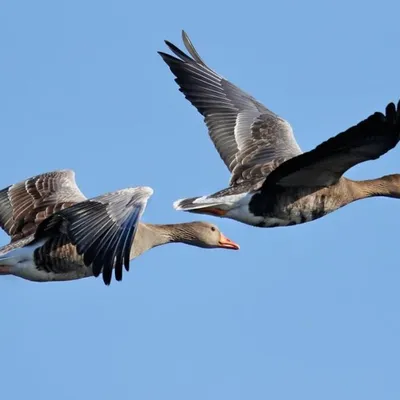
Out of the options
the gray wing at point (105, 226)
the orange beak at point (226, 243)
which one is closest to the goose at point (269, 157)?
the orange beak at point (226, 243)

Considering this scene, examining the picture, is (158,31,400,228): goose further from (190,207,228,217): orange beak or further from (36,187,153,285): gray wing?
(36,187,153,285): gray wing

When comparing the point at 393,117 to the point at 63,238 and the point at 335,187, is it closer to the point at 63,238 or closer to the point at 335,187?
the point at 335,187

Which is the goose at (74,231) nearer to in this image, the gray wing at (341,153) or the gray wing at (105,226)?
the gray wing at (105,226)

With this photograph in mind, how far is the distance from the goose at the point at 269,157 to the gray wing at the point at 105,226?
1435mm

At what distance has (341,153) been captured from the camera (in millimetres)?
16359

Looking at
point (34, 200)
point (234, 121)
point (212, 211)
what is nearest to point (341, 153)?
point (212, 211)

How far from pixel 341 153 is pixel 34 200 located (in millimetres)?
4300

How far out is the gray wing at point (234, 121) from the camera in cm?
1892

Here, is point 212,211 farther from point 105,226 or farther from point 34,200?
point 34,200

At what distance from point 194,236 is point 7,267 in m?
2.91

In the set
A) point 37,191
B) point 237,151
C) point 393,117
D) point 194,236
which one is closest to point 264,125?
point 237,151

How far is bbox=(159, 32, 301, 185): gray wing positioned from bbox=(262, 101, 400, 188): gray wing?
1.10m

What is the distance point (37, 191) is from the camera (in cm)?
1845

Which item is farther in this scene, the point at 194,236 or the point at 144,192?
the point at 194,236
